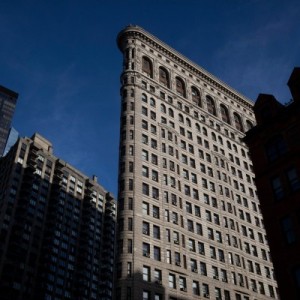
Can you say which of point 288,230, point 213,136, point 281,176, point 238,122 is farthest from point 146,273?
point 238,122

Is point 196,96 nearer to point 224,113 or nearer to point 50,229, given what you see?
point 224,113

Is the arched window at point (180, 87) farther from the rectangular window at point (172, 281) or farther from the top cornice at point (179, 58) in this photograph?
the rectangular window at point (172, 281)

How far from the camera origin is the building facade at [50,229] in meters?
112

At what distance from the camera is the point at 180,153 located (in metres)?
81.4

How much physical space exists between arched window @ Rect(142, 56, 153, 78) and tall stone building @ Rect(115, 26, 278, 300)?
23cm

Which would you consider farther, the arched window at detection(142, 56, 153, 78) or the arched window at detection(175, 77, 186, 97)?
the arched window at detection(175, 77, 186, 97)

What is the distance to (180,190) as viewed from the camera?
74.9m

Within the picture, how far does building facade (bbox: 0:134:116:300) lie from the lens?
368ft

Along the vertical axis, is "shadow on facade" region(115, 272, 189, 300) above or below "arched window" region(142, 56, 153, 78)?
below

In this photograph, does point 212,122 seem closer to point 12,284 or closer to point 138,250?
point 138,250

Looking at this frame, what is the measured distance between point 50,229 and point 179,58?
201 feet

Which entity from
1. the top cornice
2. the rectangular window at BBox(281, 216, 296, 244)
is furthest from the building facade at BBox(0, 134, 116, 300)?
the rectangular window at BBox(281, 216, 296, 244)

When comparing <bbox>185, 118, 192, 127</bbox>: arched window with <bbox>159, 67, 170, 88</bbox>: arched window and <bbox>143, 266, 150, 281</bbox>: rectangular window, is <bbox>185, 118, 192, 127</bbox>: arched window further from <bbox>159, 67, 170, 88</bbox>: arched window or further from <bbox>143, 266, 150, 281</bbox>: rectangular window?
<bbox>143, 266, 150, 281</bbox>: rectangular window

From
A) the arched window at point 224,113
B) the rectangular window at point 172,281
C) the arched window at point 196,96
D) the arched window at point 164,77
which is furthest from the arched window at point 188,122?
the rectangular window at point 172,281
